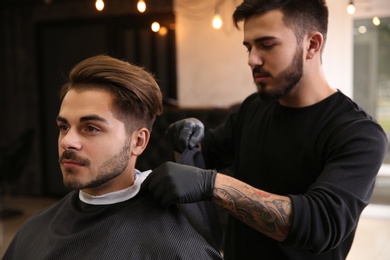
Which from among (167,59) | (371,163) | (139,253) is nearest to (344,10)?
(167,59)

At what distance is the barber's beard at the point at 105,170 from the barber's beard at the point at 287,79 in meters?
0.47

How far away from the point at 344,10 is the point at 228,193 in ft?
10.3

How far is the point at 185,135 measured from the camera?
1668 millimetres

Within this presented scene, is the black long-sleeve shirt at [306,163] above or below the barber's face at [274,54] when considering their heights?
below

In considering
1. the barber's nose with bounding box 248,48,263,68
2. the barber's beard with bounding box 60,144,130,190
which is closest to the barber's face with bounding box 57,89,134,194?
the barber's beard with bounding box 60,144,130,190

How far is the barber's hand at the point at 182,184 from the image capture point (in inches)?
48.8

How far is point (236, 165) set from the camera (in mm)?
1758

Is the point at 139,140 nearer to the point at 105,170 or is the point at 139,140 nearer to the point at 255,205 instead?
the point at 105,170

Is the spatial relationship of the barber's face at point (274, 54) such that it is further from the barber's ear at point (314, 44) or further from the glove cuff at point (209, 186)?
the glove cuff at point (209, 186)

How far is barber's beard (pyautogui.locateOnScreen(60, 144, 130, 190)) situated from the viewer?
53.4 inches

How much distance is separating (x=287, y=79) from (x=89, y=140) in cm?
62

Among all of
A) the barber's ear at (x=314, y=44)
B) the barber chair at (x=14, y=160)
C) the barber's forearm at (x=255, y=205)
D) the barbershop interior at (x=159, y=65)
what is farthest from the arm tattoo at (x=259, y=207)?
the barber chair at (x=14, y=160)

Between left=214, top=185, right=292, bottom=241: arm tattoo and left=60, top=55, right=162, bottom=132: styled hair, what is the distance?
38cm

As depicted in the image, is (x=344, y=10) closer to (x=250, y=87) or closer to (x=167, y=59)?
(x=250, y=87)
